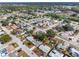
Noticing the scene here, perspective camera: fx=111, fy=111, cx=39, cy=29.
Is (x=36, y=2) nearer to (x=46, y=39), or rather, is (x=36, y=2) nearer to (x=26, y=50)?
(x=46, y=39)

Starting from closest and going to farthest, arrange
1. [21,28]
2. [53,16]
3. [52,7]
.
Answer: [21,28], [53,16], [52,7]

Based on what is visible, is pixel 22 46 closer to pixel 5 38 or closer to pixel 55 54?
pixel 5 38

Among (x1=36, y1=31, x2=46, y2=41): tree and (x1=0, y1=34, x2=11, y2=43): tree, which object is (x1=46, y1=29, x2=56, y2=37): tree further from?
(x1=0, y1=34, x2=11, y2=43): tree

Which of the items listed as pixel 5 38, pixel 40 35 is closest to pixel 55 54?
pixel 40 35

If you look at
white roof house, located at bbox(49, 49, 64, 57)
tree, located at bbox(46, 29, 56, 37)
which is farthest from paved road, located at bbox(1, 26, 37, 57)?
tree, located at bbox(46, 29, 56, 37)

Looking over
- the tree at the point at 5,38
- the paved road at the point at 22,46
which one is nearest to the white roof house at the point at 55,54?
the paved road at the point at 22,46

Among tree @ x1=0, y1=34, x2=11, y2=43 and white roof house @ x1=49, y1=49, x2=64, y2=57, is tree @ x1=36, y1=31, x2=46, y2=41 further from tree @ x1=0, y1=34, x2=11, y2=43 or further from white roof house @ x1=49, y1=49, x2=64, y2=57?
tree @ x1=0, y1=34, x2=11, y2=43

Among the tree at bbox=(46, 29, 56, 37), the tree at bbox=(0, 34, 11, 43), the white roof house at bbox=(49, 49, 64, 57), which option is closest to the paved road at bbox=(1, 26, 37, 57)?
the tree at bbox=(0, 34, 11, 43)

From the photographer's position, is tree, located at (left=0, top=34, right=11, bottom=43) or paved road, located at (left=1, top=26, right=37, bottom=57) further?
tree, located at (left=0, top=34, right=11, bottom=43)

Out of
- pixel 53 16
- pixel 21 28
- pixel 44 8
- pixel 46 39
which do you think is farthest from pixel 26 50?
pixel 44 8

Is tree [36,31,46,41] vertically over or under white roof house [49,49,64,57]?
over

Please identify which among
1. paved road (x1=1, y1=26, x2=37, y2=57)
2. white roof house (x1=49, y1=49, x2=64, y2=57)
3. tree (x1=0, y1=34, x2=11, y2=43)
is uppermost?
tree (x1=0, y1=34, x2=11, y2=43)
